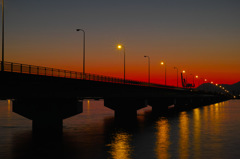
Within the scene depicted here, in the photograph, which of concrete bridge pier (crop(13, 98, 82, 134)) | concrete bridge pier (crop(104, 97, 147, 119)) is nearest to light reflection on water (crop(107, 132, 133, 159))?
concrete bridge pier (crop(13, 98, 82, 134))

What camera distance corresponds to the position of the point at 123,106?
8800 cm

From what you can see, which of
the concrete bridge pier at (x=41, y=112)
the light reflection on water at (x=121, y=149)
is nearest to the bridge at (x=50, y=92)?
the concrete bridge pier at (x=41, y=112)

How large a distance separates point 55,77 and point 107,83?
19.9 m

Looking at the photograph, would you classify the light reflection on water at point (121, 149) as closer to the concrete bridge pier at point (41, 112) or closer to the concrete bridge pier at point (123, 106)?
the concrete bridge pier at point (41, 112)

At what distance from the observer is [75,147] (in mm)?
40594

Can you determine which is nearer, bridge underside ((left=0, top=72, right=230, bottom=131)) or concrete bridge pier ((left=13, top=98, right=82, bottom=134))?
bridge underside ((left=0, top=72, right=230, bottom=131))

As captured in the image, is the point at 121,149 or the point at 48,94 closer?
the point at 121,149

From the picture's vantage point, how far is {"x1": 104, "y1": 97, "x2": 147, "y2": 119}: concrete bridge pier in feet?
282

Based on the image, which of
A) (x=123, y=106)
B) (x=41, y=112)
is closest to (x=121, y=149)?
(x=41, y=112)

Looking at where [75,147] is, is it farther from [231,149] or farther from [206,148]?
[231,149]

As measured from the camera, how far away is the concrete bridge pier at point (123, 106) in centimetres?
8588

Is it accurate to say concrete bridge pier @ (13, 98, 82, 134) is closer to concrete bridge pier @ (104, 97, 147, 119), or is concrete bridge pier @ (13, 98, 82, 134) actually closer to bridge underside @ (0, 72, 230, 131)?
bridge underside @ (0, 72, 230, 131)

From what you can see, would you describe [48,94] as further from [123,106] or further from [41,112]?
[123,106]

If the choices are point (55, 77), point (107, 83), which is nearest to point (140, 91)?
Result: point (107, 83)
